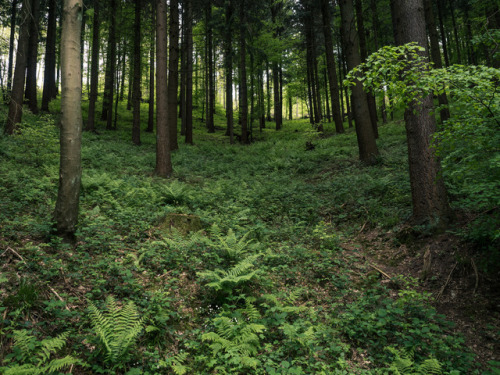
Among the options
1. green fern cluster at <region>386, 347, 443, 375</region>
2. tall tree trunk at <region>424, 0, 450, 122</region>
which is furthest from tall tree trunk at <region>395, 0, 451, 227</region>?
tall tree trunk at <region>424, 0, 450, 122</region>

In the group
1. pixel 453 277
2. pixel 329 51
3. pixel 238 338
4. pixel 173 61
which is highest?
pixel 329 51

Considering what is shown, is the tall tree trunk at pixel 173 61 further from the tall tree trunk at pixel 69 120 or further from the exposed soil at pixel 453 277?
the exposed soil at pixel 453 277

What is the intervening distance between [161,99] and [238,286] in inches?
343

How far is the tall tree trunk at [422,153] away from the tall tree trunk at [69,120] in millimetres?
6348

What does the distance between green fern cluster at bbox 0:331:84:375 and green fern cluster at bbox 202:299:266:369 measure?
4.79ft

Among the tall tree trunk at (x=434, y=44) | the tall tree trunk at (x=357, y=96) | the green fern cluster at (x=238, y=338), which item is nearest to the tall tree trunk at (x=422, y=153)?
the green fern cluster at (x=238, y=338)

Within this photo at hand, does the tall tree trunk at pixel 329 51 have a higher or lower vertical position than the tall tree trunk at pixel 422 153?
higher

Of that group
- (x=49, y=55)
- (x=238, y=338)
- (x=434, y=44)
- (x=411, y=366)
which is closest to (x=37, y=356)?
(x=238, y=338)

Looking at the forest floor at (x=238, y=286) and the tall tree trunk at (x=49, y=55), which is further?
the tall tree trunk at (x=49, y=55)

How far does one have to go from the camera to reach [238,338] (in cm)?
356

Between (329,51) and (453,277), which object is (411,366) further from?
(329,51)

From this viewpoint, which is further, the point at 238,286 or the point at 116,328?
the point at 238,286

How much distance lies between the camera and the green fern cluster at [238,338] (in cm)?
327

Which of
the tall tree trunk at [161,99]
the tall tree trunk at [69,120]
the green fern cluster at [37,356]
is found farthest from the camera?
the tall tree trunk at [161,99]
